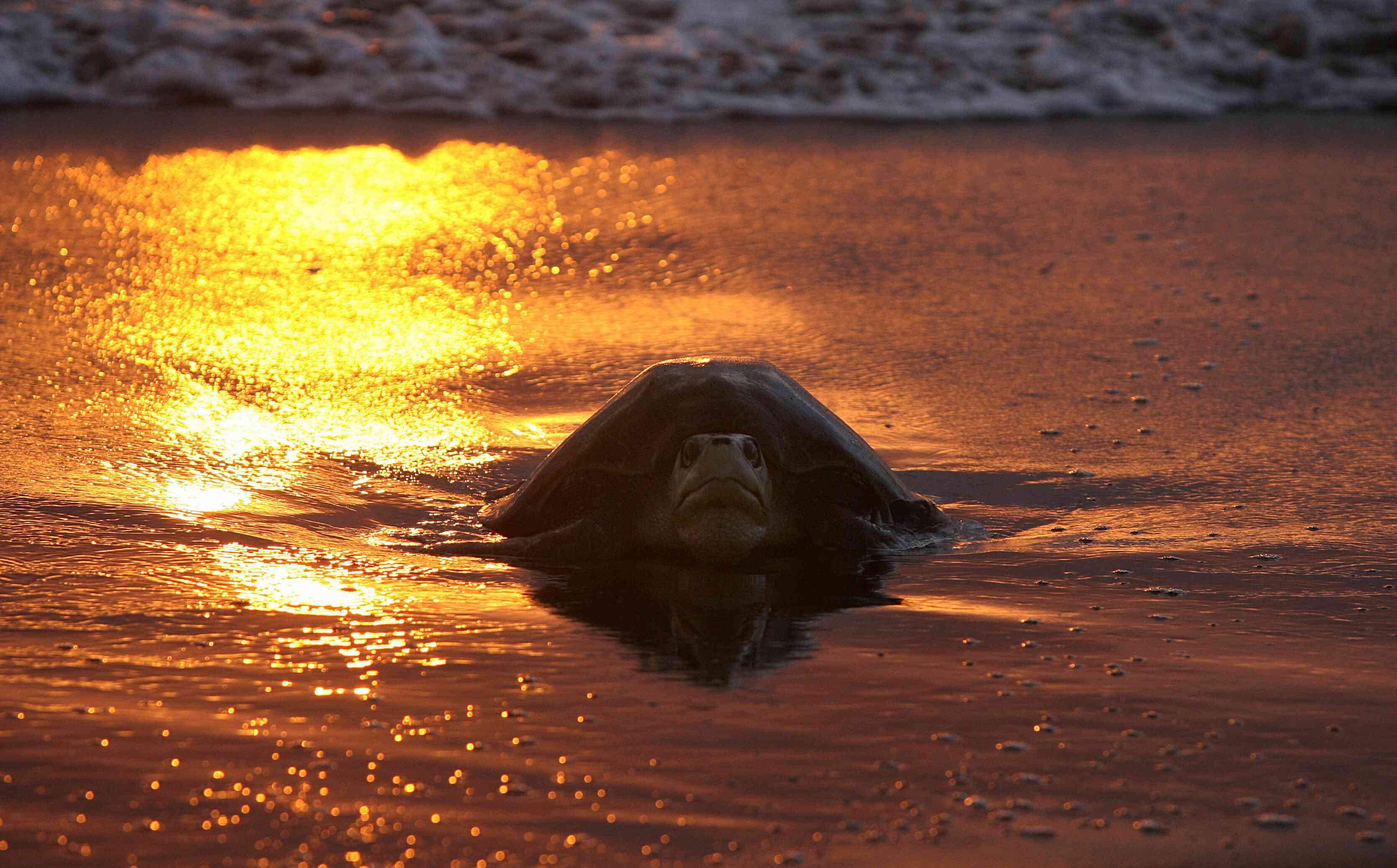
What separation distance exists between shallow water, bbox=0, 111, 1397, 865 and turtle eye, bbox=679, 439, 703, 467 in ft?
0.79

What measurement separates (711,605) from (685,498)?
29cm

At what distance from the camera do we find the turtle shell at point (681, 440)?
3.40 meters

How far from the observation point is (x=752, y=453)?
3.27 m

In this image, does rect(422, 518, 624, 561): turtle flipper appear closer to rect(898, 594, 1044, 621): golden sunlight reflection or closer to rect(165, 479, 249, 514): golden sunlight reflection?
rect(165, 479, 249, 514): golden sunlight reflection

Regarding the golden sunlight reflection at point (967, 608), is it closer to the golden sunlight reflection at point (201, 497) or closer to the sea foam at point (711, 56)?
the golden sunlight reflection at point (201, 497)

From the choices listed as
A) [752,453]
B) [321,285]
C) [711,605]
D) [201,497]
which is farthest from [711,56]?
[711,605]

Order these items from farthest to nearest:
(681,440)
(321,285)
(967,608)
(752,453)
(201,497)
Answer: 1. (321,285)
2. (201,497)
3. (681,440)
4. (752,453)
5. (967,608)

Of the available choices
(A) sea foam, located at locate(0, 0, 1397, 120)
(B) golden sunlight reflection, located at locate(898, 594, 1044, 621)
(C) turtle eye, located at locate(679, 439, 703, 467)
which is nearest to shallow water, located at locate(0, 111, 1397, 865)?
(B) golden sunlight reflection, located at locate(898, 594, 1044, 621)

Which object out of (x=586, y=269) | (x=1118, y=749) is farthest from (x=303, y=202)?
(x=1118, y=749)

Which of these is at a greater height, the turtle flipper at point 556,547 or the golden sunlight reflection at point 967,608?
the turtle flipper at point 556,547

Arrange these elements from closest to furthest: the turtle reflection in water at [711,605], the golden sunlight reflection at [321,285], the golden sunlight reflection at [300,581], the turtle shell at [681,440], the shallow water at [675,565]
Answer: the shallow water at [675,565]
the turtle reflection in water at [711,605]
the golden sunlight reflection at [300,581]
the turtle shell at [681,440]
the golden sunlight reflection at [321,285]

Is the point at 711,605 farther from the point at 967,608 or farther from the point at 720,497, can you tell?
the point at 967,608

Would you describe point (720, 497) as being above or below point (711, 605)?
above

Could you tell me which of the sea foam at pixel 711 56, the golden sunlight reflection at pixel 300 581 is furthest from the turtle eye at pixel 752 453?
the sea foam at pixel 711 56
